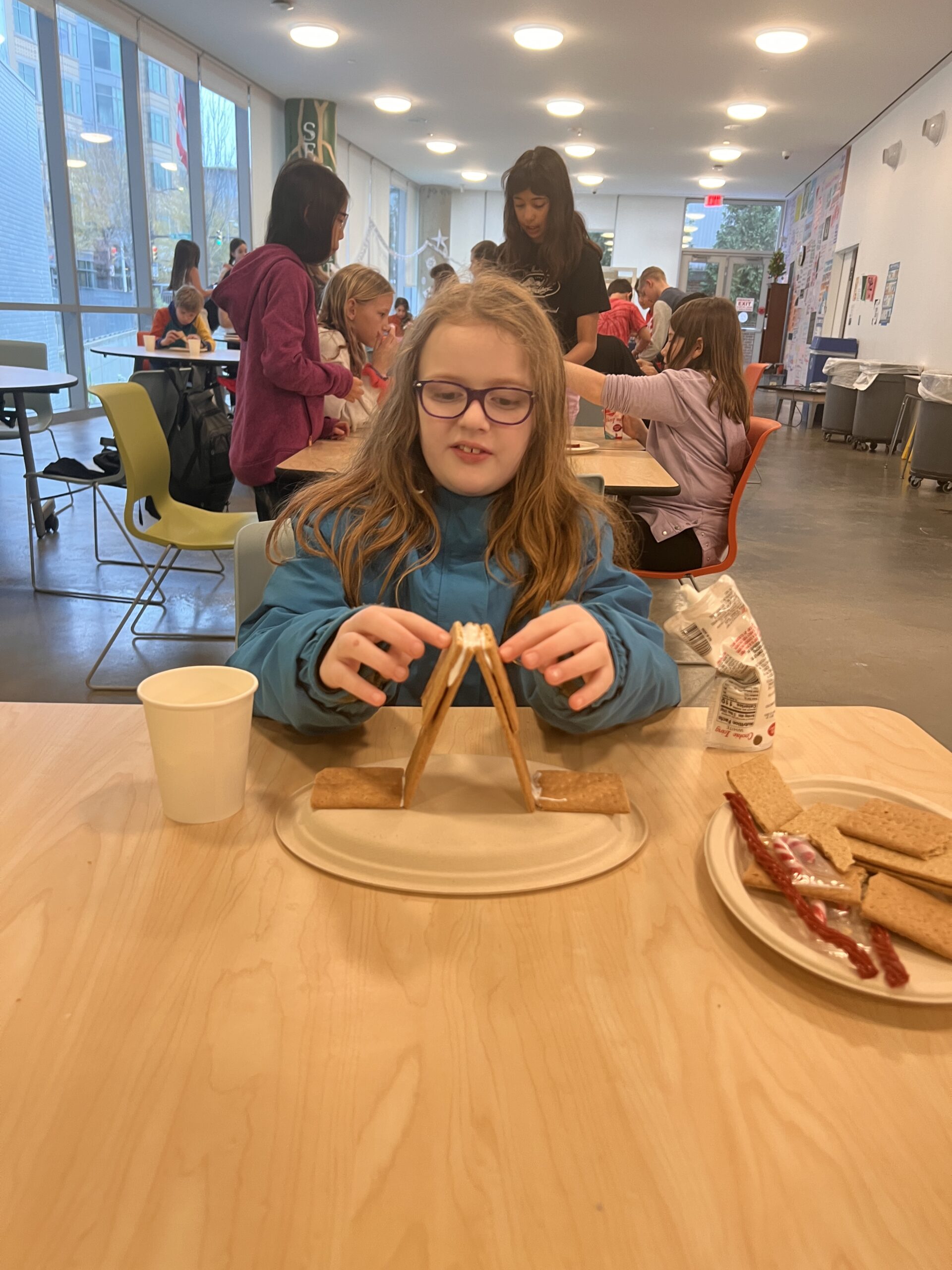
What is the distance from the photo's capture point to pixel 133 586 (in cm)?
400

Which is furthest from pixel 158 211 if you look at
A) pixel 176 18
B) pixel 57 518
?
pixel 57 518

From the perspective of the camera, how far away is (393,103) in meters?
10.5

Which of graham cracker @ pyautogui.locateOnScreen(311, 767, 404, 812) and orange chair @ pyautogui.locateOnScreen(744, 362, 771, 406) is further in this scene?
orange chair @ pyautogui.locateOnScreen(744, 362, 771, 406)

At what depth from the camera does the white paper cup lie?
792 millimetres

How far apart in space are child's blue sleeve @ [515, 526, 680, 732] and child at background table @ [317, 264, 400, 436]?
2310mm

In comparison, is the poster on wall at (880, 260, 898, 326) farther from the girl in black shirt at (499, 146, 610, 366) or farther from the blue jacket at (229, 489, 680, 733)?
the blue jacket at (229, 489, 680, 733)

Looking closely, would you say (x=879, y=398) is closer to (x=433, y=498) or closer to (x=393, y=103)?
(x=393, y=103)

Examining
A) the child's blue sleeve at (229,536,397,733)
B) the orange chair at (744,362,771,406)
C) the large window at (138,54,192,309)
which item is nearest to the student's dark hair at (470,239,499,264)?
the orange chair at (744,362,771,406)

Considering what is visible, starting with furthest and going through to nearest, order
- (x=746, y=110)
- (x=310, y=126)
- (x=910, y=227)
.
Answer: (x=310, y=126), (x=746, y=110), (x=910, y=227)

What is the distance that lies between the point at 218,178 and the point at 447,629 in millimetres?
10699

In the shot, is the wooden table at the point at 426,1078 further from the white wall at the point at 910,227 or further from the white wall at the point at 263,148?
the white wall at the point at 263,148

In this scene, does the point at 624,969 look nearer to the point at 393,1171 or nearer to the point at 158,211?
the point at 393,1171

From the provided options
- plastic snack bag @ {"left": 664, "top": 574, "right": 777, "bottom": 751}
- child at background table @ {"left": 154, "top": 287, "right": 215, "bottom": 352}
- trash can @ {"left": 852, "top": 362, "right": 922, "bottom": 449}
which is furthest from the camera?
trash can @ {"left": 852, "top": 362, "right": 922, "bottom": 449}

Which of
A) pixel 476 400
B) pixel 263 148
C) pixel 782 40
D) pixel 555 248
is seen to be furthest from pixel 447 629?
pixel 263 148
